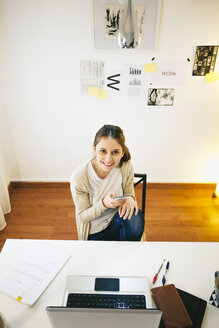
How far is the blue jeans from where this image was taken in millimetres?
1319

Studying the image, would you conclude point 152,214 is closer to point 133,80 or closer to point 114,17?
point 133,80

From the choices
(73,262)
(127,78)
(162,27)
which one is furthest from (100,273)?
(162,27)

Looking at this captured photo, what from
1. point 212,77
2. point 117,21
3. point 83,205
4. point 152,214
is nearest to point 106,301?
point 83,205

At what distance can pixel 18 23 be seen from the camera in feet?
6.77

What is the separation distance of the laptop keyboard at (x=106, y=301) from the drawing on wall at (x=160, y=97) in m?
1.93

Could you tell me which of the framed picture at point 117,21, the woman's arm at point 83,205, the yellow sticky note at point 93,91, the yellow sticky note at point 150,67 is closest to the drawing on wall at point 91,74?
the yellow sticky note at point 93,91

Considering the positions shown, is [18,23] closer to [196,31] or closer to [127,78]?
[127,78]

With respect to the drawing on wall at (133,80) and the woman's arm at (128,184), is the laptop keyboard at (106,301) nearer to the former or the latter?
the woman's arm at (128,184)

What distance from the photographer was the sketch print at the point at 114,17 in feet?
6.48

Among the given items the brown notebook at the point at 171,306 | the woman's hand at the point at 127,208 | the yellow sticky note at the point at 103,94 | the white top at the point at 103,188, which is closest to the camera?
the brown notebook at the point at 171,306

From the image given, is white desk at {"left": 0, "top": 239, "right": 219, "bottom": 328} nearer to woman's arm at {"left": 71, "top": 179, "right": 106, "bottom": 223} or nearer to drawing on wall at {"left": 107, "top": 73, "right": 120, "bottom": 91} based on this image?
woman's arm at {"left": 71, "top": 179, "right": 106, "bottom": 223}

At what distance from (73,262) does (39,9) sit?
79.8 inches

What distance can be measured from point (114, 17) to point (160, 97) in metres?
0.83

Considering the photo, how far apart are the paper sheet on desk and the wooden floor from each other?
3.84 ft
